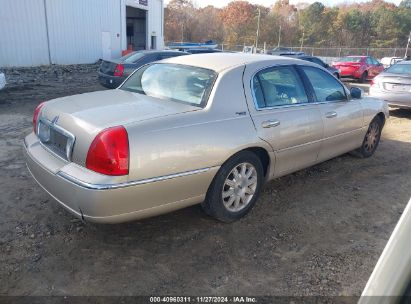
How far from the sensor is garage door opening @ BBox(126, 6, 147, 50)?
3216 centimetres

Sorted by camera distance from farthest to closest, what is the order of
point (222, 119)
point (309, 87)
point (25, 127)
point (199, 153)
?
point (25, 127) → point (309, 87) → point (222, 119) → point (199, 153)

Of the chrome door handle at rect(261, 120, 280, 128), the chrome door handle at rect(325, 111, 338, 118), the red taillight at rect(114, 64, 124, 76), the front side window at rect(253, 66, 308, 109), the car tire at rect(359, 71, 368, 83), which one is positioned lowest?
the car tire at rect(359, 71, 368, 83)

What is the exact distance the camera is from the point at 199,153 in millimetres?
3092

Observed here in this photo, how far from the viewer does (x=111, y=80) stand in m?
10.4

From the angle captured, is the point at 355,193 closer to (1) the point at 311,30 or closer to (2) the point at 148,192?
(2) the point at 148,192

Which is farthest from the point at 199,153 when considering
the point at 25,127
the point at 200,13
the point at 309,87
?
the point at 200,13

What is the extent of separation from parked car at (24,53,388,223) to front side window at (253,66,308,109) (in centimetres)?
1

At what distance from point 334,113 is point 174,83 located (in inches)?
81.6

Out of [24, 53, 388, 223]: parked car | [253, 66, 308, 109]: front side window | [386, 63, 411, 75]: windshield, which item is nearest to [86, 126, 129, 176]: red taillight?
[24, 53, 388, 223]: parked car

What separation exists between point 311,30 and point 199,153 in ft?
233

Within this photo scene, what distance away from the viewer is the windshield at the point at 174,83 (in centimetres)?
352

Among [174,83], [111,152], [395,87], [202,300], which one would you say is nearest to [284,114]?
[174,83]

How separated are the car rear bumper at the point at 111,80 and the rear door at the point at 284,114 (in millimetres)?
6946

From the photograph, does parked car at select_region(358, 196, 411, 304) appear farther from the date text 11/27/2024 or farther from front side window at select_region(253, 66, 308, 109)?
front side window at select_region(253, 66, 308, 109)
